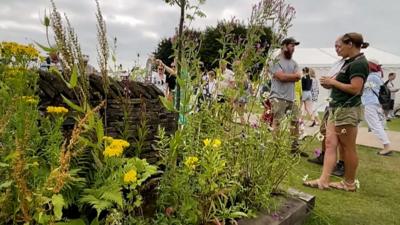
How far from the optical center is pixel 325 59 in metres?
19.4

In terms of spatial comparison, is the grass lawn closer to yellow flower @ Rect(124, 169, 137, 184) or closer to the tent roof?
yellow flower @ Rect(124, 169, 137, 184)

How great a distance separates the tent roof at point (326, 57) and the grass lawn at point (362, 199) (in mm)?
13817

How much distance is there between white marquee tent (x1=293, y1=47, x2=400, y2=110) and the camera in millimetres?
18516

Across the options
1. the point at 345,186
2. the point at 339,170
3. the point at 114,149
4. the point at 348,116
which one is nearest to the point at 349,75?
the point at 348,116

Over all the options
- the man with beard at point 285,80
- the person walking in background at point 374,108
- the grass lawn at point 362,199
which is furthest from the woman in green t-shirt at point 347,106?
the person walking in background at point 374,108

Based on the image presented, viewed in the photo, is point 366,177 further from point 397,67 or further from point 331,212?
point 397,67

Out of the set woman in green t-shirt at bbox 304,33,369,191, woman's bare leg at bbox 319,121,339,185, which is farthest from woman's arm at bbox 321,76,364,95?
woman's bare leg at bbox 319,121,339,185

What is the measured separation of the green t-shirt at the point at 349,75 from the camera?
3947mm

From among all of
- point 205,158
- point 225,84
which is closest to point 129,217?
point 205,158

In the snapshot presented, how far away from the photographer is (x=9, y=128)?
1.75 metres

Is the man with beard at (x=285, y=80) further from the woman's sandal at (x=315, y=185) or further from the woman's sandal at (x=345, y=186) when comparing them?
the woman's sandal at (x=345, y=186)

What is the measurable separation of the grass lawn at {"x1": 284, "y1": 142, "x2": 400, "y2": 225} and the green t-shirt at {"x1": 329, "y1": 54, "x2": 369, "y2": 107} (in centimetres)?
92

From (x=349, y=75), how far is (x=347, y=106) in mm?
325

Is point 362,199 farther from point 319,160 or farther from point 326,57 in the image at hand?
point 326,57
